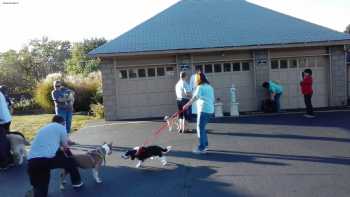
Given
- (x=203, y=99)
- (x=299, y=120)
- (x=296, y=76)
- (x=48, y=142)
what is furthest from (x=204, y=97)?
(x=296, y=76)

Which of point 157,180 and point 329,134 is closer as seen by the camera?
point 157,180

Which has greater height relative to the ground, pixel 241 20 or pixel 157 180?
pixel 241 20

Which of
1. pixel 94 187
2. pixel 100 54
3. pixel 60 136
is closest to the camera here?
pixel 60 136

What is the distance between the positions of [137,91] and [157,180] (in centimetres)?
1042

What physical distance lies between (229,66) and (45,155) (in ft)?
41.1

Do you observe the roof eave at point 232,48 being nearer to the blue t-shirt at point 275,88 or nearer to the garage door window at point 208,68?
the garage door window at point 208,68

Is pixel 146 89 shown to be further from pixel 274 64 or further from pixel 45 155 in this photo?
pixel 45 155

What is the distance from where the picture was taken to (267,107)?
682 inches

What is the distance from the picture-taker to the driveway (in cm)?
707

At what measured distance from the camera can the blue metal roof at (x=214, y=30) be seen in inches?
694

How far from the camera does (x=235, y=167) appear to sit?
8531 millimetres

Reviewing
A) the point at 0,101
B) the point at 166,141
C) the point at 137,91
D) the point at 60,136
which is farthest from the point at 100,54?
the point at 60,136

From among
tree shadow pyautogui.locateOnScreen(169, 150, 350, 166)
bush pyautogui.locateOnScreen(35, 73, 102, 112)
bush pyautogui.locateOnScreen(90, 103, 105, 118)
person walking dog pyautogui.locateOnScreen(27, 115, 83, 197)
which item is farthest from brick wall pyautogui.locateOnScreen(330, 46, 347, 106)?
person walking dog pyautogui.locateOnScreen(27, 115, 83, 197)

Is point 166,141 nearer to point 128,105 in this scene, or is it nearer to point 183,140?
point 183,140
